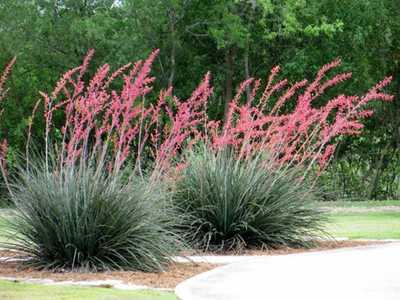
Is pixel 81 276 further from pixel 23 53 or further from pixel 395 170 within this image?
pixel 395 170

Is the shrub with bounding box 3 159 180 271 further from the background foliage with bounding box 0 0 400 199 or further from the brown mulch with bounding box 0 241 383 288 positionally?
the background foliage with bounding box 0 0 400 199

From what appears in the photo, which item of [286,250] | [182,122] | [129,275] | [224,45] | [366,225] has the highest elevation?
[224,45]

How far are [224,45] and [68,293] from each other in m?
22.2

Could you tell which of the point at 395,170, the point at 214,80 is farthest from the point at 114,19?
the point at 395,170

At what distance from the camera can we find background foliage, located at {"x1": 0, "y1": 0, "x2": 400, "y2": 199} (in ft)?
102

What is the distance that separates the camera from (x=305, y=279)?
9414 mm

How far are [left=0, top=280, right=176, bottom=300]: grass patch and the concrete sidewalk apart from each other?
31 centimetres

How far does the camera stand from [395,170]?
1368 inches

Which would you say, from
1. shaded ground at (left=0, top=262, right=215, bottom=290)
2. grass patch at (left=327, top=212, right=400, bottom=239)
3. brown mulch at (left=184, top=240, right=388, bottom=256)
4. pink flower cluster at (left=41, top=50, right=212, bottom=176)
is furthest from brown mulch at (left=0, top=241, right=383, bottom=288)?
grass patch at (left=327, top=212, right=400, bottom=239)

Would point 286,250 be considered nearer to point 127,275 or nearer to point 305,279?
point 305,279

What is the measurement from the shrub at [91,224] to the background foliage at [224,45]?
63.9 feet

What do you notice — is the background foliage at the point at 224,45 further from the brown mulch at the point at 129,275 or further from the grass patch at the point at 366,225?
the brown mulch at the point at 129,275

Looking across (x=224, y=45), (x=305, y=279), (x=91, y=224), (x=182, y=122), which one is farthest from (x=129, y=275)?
(x=224, y=45)

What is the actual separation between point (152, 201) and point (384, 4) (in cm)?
2431
